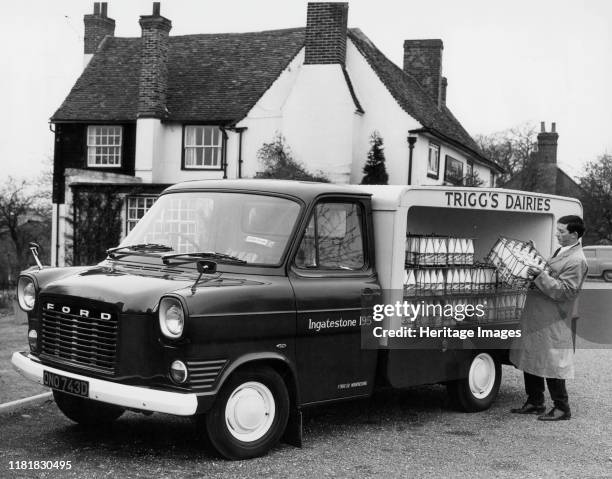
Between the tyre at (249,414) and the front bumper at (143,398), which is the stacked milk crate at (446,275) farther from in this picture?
the front bumper at (143,398)

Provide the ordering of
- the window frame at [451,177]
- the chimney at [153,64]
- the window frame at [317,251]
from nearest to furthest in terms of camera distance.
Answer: the window frame at [317,251], the chimney at [153,64], the window frame at [451,177]

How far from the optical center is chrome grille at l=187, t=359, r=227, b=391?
557 cm

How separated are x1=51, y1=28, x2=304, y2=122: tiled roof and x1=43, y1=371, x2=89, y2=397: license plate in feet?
78.3

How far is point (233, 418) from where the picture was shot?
5891 millimetres

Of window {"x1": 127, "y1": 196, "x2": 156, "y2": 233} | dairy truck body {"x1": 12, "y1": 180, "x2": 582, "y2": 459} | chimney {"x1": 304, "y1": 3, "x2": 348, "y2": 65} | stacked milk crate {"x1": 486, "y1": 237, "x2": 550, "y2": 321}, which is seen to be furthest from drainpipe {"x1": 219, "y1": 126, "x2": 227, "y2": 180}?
dairy truck body {"x1": 12, "y1": 180, "x2": 582, "y2": 459}

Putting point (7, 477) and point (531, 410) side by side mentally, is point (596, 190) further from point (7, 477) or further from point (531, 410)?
point (7, 477)

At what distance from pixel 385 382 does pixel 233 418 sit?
1.63 meters

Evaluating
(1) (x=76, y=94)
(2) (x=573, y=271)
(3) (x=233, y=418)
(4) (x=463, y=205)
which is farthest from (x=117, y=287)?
(1) (x=76, y=94)

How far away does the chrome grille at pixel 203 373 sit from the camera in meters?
5.57

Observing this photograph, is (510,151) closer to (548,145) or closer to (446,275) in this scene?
(548,145)

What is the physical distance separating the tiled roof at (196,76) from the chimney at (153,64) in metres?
0.62

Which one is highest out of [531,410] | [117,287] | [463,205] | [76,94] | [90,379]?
[76,94]

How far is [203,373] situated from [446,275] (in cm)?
301

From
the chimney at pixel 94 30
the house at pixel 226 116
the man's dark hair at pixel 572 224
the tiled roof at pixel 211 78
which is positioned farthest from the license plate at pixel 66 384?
the chimney at pixel 94 30
